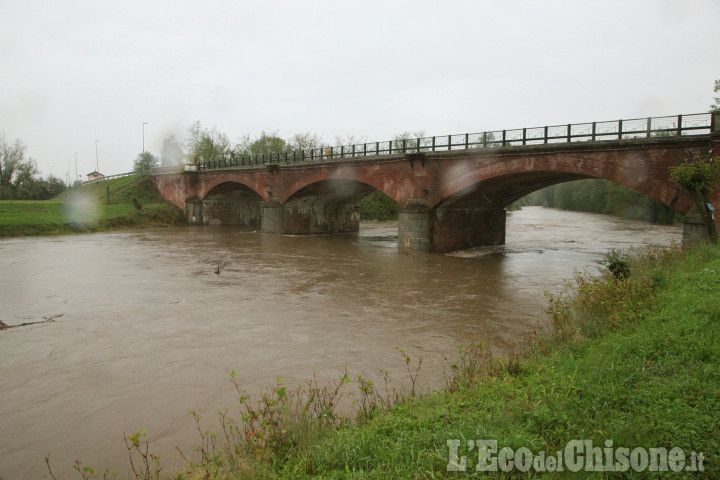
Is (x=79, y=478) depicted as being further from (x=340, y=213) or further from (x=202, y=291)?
(x=340, y=213)

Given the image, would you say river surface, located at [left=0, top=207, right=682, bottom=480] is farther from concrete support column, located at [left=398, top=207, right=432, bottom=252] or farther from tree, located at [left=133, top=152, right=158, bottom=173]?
tree, located at [left=133, top=152, right=158, bottom=173]

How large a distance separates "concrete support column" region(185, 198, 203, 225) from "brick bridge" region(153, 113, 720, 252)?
68.8 inches

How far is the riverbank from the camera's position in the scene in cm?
393

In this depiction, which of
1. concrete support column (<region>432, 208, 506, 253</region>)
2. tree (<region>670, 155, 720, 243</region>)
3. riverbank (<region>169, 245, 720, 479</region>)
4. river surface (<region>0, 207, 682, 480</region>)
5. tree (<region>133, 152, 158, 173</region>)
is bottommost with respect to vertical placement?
river surface (<region>0, 207, 682, 480</region>)

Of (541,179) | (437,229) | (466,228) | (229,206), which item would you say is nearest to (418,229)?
(437,229)

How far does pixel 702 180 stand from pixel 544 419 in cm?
1513

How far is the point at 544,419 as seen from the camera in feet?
15.0

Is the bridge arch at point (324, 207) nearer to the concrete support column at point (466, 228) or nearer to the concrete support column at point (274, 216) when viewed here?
the concrete support column at point (274, 216)

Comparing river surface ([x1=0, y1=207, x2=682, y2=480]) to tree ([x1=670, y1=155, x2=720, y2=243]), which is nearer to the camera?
river surface ([x1=0, y1=207, x2=682, y2=480])

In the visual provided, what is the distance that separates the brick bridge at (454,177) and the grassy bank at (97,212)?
6483 millimetres

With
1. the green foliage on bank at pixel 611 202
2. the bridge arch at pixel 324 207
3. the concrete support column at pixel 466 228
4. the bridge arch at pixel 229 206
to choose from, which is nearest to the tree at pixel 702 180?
the concrete support column at pixel 466 228

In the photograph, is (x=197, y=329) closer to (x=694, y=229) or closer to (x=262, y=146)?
(x=694, y=229)

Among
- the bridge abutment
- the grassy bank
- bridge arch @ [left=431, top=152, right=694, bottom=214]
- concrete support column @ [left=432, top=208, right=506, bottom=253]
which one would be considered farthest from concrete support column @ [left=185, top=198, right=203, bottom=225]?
the bridge abutment

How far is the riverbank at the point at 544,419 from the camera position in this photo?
3.93m
